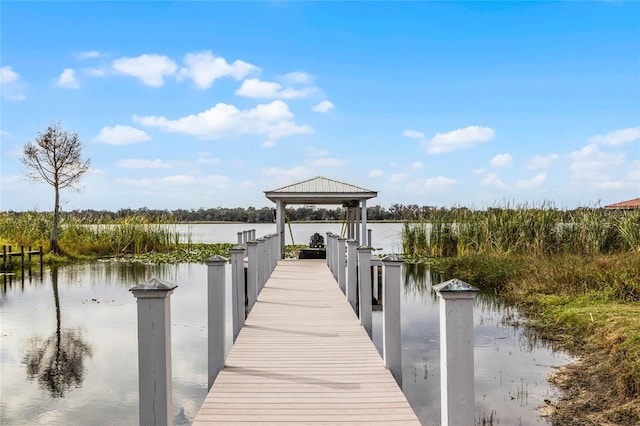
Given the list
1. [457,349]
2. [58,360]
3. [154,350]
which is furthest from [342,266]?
[154,350]

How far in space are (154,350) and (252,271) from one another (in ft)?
21.9

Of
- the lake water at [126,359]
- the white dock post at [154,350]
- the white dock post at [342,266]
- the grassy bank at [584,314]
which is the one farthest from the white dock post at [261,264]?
the white dock post at [154,350]

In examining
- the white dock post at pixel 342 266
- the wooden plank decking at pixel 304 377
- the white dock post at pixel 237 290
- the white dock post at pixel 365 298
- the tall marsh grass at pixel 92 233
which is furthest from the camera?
the tall marsh grass at pixel 92 233

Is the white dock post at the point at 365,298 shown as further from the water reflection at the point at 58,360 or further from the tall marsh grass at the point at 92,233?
the tall marsh grass at the point at 92,233

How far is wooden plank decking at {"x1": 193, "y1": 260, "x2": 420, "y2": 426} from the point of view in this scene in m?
4.93

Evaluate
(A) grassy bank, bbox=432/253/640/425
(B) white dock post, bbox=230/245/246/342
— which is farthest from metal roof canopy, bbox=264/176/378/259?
(B) white dock post, bbox=230/245/246/342

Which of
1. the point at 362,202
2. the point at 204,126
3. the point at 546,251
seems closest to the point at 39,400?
the point at 362,202

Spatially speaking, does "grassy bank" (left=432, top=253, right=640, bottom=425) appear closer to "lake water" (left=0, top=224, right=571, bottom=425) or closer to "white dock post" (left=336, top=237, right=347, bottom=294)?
"lake water" (left=0, top=224, right=571, bottom=425)

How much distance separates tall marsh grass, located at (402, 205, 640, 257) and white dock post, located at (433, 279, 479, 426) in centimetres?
1430

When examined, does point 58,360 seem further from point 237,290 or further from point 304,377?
point 304,377

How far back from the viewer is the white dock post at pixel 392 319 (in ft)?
20.7

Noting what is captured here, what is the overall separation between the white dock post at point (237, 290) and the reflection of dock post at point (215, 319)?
77.3 inches

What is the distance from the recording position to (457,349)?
3.92 meters

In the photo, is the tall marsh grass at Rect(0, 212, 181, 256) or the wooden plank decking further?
the tall marsh grass at Rect(0, 212, 181, 256)
